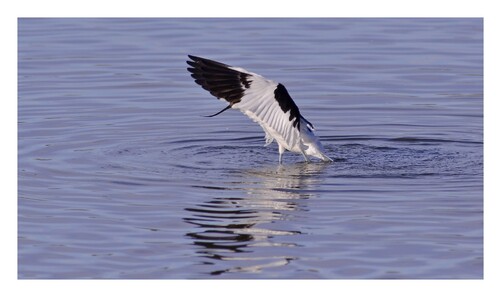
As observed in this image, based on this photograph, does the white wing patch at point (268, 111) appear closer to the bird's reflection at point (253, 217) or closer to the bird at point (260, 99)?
the bird at point (260, 99)

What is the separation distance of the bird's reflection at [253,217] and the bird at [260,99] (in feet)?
0.93

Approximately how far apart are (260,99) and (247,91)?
18 centimetres

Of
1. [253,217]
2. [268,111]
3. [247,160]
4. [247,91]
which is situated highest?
[247,91]

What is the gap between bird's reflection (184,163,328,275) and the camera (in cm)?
813

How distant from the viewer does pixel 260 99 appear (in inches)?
417

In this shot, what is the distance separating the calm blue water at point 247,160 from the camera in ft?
27.1

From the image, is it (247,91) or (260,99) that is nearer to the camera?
(247,91)

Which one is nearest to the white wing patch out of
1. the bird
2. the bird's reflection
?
the bird

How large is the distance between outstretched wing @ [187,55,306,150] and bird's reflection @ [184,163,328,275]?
1.81ft

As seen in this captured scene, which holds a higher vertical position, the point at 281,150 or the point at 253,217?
the point at 281,150

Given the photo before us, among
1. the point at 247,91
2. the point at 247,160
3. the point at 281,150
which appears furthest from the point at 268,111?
the point at 247,160

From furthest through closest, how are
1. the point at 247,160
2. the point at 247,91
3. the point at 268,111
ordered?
the point at 247,160, the point at 268,111, the point at 247,91

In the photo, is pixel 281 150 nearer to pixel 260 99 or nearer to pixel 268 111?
pixel 268 111

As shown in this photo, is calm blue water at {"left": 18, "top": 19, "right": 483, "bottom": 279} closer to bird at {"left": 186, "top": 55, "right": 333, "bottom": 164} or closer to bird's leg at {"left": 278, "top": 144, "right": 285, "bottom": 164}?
bird's leg at {"left": 278, "top": 144, "right": 285, "bottom": 164}
